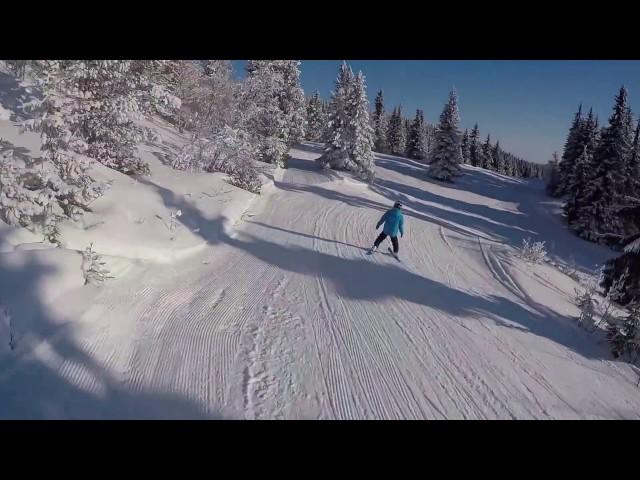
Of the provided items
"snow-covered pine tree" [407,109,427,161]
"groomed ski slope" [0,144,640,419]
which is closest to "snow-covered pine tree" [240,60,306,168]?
"groomed ski slope" [0,144,640,419]

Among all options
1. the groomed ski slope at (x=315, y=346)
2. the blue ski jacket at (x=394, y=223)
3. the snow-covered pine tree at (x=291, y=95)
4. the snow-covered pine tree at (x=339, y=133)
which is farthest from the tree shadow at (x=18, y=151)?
the snow-covered pine tree at (x=339, y=133)

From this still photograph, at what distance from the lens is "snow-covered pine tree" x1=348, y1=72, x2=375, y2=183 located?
2447 cm

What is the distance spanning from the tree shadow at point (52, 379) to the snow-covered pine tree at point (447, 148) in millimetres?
38377

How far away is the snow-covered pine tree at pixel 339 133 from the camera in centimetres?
2467

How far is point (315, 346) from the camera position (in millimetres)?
4570

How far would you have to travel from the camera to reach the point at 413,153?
57.3 m

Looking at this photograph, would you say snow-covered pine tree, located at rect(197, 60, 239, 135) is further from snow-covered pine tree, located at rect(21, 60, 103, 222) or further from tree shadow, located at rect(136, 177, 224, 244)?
snow-covered pine tree, located at rect(21, 60, 103, 222)

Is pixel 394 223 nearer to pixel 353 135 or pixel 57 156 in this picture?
pixel 57 156

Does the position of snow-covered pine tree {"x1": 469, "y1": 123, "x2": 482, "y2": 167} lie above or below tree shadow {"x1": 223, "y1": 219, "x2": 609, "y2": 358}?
above

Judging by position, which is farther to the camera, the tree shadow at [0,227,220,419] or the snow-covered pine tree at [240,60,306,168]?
the snow-covered pine tree at [240,60,306,168]

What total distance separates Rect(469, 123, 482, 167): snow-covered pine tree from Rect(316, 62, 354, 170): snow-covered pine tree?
51.9m
